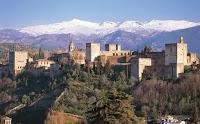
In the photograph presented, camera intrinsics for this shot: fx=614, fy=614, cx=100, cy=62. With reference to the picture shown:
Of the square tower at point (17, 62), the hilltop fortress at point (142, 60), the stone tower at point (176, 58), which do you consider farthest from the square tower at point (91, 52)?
the square tower at point (17, 62)

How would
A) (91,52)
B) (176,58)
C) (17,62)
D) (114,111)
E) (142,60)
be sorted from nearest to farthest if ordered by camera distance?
(114,111), (176,58), (142,60), (91,52), (17,62)

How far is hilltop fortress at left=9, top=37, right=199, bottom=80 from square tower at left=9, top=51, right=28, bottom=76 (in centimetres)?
48

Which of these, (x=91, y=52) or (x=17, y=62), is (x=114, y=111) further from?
(x=17, y=62)

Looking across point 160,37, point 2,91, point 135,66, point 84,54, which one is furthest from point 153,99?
point 160,37

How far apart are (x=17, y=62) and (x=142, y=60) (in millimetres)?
14391

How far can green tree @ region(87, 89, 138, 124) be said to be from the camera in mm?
14664

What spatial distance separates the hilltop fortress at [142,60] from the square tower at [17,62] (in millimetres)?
477

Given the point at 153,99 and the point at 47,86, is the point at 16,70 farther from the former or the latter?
the point at 153,99

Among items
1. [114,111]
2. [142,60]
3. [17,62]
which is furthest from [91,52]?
[114,111]

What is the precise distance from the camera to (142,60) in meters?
43.7

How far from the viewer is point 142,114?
3625cm

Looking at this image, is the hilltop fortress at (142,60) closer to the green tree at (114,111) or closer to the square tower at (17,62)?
the square tower at (17,62)

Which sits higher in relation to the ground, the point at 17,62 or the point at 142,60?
the point at 142,60

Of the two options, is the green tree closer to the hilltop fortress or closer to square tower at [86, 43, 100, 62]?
the hilltop fortress
